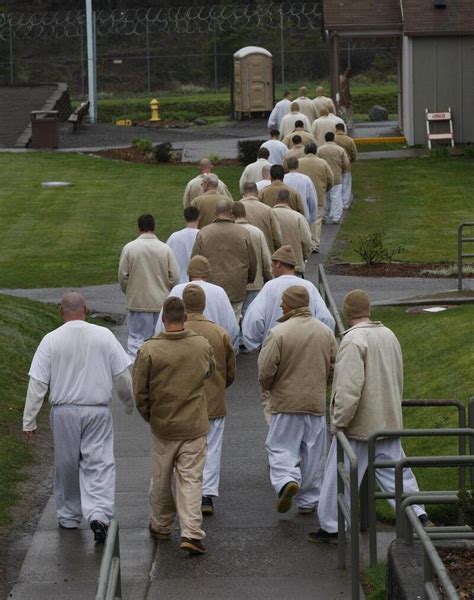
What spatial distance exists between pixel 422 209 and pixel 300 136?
15.4 feet

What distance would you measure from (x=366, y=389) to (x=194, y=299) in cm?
163

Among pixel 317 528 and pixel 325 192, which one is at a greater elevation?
pixel 325 192

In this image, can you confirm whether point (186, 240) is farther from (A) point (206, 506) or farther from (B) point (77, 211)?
(B) point (77, 211)

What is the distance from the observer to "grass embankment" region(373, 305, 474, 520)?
39.4 feet

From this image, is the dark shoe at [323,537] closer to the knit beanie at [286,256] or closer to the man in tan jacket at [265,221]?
the knit beanie at [286,256]

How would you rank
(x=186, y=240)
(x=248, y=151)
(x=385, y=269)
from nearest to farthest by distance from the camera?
1. (x=186, y=240)
2. (x=385, y=269)
3. (x=248, y=151)

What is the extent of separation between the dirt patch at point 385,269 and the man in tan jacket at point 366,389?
1190 centimetres

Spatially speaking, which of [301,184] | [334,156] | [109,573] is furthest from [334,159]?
[109,573]

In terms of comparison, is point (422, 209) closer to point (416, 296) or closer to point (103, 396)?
point (416, 296)

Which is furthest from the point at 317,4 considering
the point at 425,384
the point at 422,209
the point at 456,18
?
the point at 425,384

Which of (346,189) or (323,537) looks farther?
(346,189)

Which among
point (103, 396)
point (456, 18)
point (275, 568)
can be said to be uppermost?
point (456, 18)

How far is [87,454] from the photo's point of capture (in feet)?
35.0

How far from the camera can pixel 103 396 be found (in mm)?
10578
